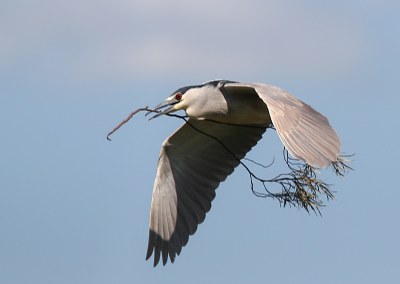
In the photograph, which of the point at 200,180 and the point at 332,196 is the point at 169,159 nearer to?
the point at 200,180

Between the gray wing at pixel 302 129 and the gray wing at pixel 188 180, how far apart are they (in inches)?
80.6

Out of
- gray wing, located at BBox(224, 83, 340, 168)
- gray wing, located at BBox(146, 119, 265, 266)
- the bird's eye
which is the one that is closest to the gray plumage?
gray wing, located at BBox(146, 119, 265, 266)

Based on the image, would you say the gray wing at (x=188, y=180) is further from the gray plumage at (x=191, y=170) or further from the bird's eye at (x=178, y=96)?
the bird's eye at (x=178, y=96)

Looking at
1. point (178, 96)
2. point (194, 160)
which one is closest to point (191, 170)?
point (194, 160)

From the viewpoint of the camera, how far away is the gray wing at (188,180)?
13805 mm

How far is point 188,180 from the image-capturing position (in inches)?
549

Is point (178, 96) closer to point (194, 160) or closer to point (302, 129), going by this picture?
point (194, 160)

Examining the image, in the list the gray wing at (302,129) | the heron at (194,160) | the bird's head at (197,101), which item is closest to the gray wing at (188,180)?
the heron at (194,160)

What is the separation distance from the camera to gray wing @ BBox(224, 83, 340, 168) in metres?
10.5

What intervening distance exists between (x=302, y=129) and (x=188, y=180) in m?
3.13

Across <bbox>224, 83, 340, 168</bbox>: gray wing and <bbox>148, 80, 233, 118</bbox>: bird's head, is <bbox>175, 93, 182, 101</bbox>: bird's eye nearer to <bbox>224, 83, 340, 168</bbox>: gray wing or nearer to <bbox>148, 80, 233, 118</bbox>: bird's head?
<bbox>148, 80, 233, 118</bbox>: bird's head

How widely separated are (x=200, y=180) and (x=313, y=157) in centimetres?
358

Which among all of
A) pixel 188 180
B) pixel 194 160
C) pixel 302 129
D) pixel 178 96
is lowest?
pixel 188 180

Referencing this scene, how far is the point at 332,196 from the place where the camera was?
12.6 meters
